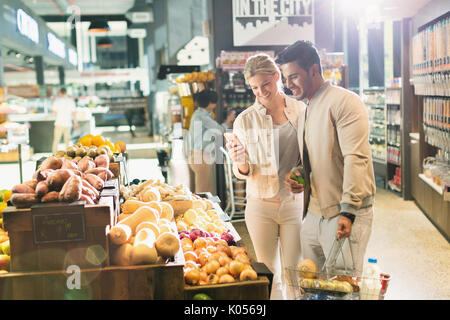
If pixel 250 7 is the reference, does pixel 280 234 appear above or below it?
below

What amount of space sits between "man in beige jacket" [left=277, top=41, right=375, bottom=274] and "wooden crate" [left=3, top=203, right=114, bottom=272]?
40.9 inches

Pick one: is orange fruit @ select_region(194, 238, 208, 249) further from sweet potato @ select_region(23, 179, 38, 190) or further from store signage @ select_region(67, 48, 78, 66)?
store signage @ select_region(67, 48, 78, 66)

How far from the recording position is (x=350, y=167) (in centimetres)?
246

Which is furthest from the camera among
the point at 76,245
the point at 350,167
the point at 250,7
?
the point at 250,7

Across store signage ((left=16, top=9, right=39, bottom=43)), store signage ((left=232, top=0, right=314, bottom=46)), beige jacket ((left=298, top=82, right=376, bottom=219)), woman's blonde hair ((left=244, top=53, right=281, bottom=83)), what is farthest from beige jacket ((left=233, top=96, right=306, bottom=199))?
store signage ((left=16, top=9, right=39, bottom=43))

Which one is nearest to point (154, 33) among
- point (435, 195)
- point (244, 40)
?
point (244, 40)

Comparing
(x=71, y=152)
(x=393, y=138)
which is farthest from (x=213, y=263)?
(x=393, y=138)

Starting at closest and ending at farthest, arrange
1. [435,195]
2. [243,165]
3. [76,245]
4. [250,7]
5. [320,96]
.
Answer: [76,245] → [320,96] → [243,165] → [435,195] → [250,7]

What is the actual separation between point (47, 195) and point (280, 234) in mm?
1466

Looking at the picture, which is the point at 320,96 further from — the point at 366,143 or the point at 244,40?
the point at 244,40

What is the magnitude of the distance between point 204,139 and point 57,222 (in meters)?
4.74

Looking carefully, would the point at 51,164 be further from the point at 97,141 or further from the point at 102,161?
the point at 97,141

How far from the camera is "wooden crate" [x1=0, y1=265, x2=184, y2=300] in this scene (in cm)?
214

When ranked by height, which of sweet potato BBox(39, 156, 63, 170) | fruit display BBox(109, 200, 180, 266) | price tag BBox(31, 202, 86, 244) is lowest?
fruit display BBox(109, 200, 180, 266)
